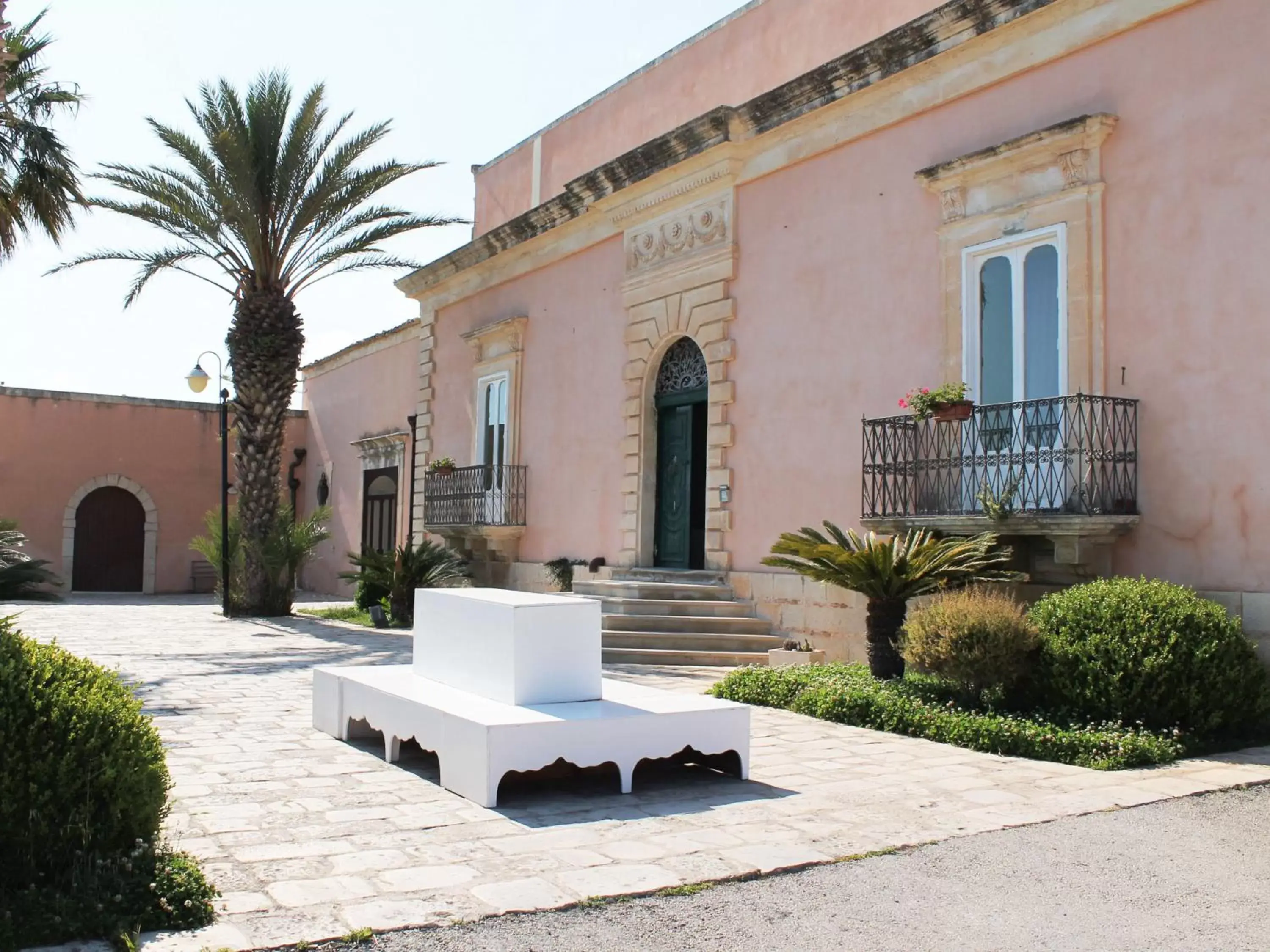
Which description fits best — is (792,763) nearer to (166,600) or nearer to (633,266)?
(633,266)

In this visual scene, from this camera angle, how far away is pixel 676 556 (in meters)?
14.5

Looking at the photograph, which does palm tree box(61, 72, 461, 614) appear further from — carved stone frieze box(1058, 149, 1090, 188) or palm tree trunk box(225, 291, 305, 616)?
carved stone frieze box(1058, 149, 1090, 188)

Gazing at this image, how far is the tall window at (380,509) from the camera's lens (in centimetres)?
2272

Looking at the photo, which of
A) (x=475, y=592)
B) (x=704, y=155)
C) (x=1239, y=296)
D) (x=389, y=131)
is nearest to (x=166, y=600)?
(x=389, y=131)

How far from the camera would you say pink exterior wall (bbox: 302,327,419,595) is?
73.2 feet

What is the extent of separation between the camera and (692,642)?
40.1 ft

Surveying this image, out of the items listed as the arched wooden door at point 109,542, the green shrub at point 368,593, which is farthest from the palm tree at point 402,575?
the arched wooden door at point 109,542

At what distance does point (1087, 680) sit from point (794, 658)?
12.1 ft

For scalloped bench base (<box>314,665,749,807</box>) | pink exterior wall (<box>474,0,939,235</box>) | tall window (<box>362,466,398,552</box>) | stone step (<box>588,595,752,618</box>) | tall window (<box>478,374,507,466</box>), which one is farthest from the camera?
tall window (<box>362,466,398,552</box>)

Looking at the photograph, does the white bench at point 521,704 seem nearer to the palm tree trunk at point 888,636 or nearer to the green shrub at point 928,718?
the green shrub at point 928,718

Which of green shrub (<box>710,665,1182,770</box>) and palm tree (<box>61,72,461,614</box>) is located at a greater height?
palm tree (<box>61,72,461,614</box>)

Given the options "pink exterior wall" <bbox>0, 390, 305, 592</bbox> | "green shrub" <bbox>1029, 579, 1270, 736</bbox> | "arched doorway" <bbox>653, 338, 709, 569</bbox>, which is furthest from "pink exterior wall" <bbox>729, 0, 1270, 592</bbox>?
"pink exterior wall" <bbox>0, 390, 305, 592</bbox>

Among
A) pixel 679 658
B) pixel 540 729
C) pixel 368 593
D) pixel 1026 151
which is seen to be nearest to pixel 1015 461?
pixel 1026 151

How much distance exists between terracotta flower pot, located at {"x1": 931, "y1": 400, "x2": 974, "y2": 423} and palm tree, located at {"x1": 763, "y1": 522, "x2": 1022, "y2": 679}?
96 centimetres
